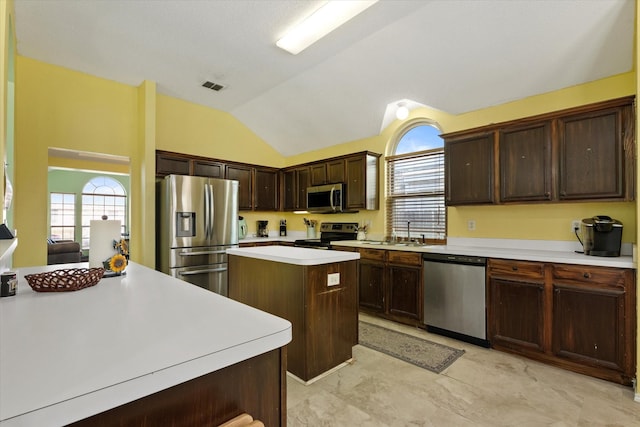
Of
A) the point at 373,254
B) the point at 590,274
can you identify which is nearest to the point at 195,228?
the point at 373,254

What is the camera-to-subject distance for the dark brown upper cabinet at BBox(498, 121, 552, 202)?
2871 mm

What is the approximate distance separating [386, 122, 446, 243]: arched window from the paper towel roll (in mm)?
3384

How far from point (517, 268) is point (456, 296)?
0.63 m

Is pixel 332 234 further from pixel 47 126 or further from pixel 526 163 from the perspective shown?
pixel 47 126

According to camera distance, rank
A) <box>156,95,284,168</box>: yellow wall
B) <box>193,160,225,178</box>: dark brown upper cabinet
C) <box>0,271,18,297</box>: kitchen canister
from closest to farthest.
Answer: <box>0,271,18,297</box>: kitchen canister
<box>156,95,284,168</box>: yellow wall
<box>193,160,225,178</box>: dark brown upper cabinet

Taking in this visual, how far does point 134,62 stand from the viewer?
3.66 metres

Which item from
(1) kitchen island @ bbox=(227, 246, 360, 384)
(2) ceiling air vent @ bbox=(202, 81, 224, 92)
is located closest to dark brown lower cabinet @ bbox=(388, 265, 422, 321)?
(1) kitchen island @ bbox=(227, 246, 360, 384)

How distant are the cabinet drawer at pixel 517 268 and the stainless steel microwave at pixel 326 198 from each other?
232cm

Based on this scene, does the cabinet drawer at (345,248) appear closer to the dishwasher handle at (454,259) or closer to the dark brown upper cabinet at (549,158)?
the dishwasher handle at (454,259)

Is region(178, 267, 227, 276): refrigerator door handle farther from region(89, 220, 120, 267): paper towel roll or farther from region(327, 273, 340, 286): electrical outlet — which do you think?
region(89, 220, 120, 267): paper towel roll

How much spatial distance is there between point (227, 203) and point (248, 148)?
1563 mm

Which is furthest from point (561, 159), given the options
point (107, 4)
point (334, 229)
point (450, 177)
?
point (107, 4)

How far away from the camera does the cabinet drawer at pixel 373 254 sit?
3791 millimetres

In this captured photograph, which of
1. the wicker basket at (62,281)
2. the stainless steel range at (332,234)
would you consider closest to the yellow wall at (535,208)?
the stainless steel range at (332,234)
